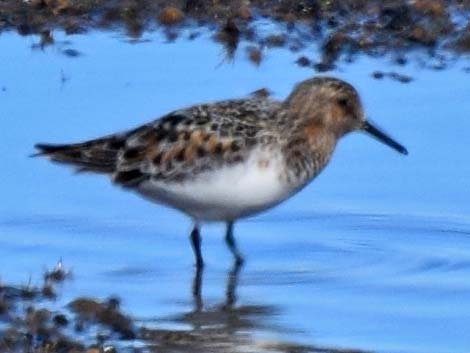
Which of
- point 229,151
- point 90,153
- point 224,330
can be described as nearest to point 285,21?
point 90,153

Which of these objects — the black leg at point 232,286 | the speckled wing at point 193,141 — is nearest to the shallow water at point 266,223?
the black leg at point 232,286

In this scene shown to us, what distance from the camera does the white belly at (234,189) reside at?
30.0 ft

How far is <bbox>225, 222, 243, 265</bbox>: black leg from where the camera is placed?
9383mm

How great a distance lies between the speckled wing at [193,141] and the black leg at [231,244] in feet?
1.40

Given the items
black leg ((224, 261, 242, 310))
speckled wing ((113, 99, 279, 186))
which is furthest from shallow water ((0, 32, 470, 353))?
speckled wing ((113, 99, 279, 186))

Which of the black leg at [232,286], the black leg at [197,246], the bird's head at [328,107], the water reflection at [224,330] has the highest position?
the bird's head at [328,107]

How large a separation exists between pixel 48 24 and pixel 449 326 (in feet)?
17.4

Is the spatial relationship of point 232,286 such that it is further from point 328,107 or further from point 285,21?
point 285,21

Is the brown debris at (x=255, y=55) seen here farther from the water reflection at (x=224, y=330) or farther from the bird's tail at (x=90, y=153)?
the water reflection at (x=224, y=330)

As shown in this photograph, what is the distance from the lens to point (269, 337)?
841cm

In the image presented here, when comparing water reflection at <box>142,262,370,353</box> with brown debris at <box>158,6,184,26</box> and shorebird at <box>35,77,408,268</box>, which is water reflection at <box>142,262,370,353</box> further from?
brown debris at <box>158,6,184,26</box>

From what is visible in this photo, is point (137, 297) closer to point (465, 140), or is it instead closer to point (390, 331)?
point (390, 331)

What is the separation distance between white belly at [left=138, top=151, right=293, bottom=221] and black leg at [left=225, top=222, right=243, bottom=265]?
205 mm

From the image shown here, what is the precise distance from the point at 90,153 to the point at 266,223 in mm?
1129
